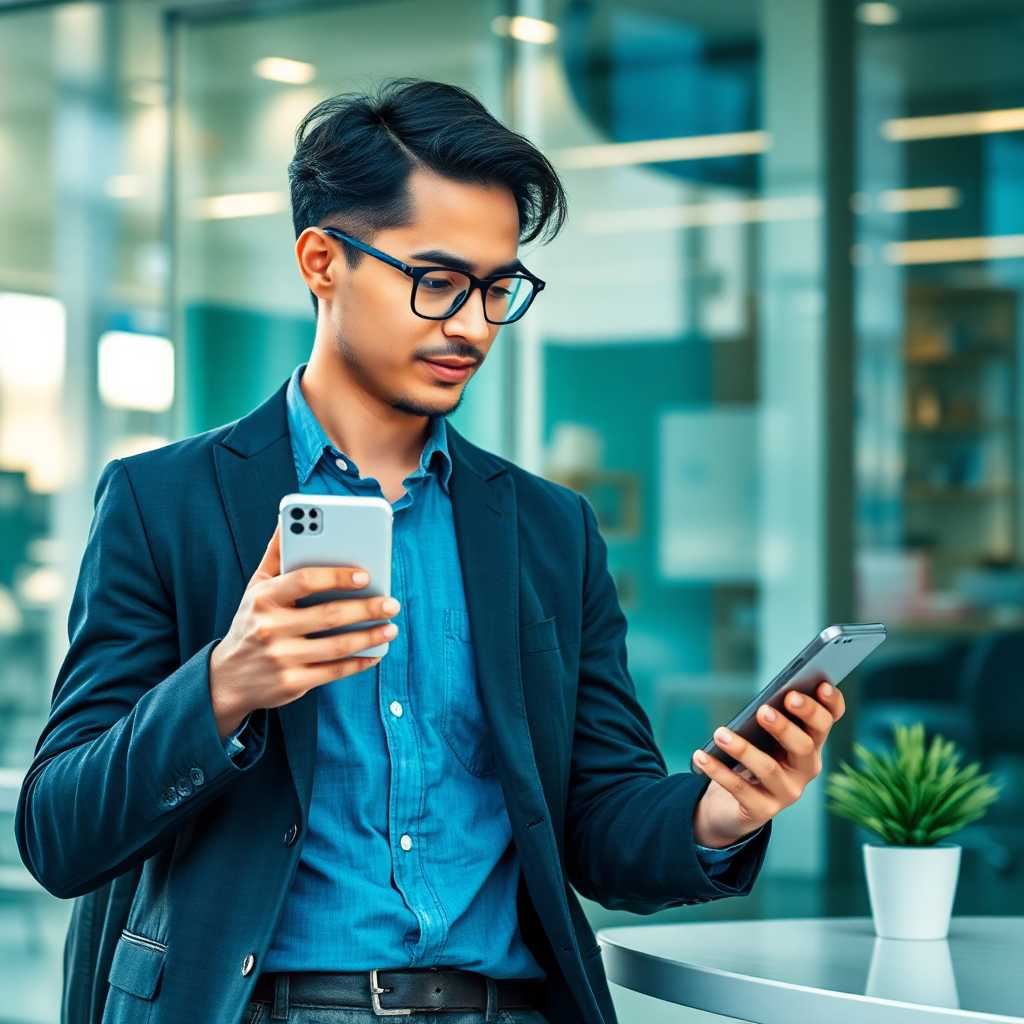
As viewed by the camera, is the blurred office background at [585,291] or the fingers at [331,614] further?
the blurred office background at [585,291]

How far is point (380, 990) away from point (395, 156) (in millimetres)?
876

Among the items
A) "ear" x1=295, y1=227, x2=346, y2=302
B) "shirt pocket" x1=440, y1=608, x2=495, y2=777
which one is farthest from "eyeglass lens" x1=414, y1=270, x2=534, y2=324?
"shirt pocket" x1=440, y1=608, x2=495, y2=777

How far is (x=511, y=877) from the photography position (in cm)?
183

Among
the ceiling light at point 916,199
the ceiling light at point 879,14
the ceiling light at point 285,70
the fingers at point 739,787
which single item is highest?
the ceiling light at point 879,14

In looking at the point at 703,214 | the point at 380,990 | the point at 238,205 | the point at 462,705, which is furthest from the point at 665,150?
the point at 380,990

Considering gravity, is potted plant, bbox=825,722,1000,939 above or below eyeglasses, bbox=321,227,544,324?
below

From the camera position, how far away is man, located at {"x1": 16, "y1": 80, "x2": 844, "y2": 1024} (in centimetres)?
165

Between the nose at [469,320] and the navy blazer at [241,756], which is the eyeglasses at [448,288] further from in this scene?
the navy blazer at [241,756]

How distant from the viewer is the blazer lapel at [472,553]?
68.9 inches

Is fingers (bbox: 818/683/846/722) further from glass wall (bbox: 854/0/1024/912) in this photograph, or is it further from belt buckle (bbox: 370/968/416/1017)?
glass wall (bbox: 854/0/1024/912)

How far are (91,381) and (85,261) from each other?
1.37 feet

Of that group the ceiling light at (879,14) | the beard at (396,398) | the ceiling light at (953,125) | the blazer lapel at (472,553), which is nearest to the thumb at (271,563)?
the blazer lapel at (472,553)

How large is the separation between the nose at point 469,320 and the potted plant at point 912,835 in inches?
31.4

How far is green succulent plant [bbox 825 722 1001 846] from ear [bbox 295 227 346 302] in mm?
881
